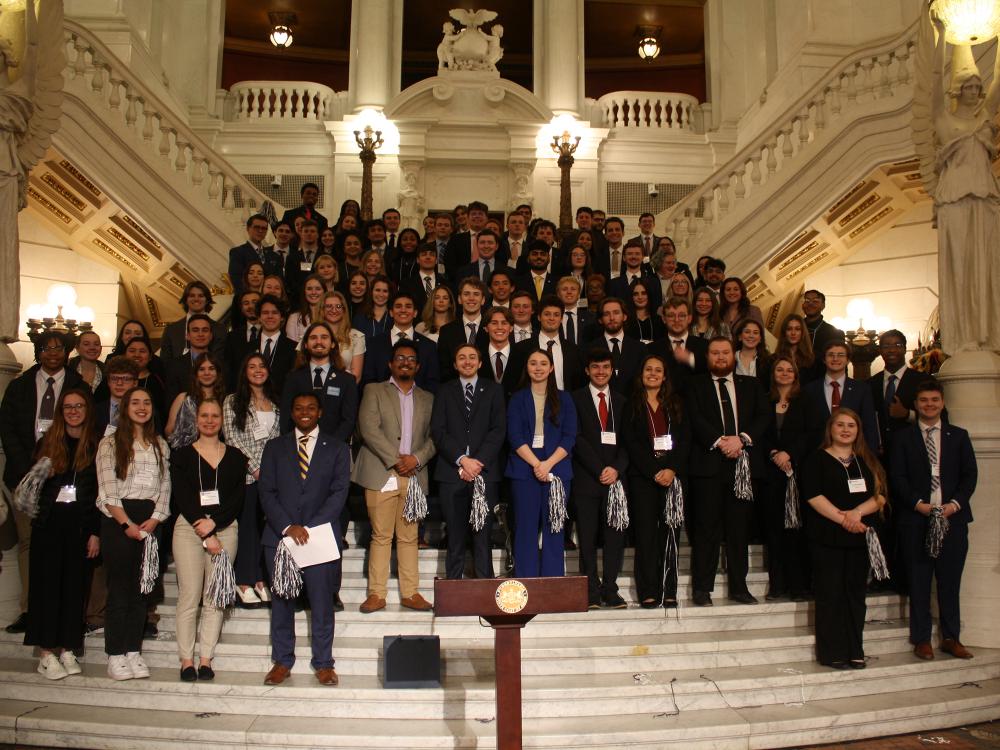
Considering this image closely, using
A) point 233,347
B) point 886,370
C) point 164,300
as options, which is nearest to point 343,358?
point 233,347

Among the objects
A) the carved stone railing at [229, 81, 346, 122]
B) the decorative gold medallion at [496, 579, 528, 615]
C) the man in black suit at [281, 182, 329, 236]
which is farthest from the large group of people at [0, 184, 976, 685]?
the carved stone railing at [229, 81, 346, 122]

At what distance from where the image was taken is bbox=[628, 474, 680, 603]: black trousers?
19.0 ft

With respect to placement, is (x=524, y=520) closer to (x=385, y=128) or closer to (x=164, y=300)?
(x=164, y=300)

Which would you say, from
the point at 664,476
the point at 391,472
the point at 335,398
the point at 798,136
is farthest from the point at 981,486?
the point at 798,136

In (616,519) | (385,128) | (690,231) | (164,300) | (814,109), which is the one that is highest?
(385,128)

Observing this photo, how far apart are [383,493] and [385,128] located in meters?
9.31

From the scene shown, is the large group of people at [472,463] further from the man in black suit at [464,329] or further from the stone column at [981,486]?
the stone column at [981,486]

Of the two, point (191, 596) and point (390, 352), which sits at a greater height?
point (390, 352)

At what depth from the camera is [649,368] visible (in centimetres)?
592

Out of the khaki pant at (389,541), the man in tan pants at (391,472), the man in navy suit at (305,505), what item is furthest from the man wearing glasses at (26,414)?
the khaki pant at (389,541)

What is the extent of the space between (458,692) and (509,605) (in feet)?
4.82

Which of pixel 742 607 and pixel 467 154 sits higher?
pixel 467 154

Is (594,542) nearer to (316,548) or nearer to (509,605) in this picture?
(316,548)

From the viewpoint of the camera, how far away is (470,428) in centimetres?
576
